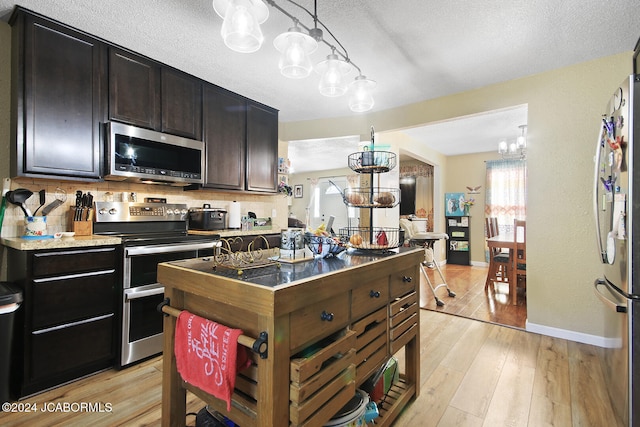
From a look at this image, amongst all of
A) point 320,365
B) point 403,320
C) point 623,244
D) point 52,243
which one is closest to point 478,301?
point 623,244

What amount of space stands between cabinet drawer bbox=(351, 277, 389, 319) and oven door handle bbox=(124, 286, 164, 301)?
1.72m

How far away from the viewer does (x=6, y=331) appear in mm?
1699

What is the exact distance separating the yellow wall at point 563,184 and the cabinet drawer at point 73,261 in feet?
11.8

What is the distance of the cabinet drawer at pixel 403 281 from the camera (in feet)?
5.09

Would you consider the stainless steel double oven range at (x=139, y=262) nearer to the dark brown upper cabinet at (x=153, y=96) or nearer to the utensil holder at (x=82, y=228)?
the utensil holder at (x=82, y=228)

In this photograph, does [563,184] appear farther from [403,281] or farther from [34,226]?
[34,226]

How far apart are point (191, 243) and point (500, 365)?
257 centimetres

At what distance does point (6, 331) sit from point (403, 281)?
2258 millimetres

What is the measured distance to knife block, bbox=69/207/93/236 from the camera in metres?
2.31

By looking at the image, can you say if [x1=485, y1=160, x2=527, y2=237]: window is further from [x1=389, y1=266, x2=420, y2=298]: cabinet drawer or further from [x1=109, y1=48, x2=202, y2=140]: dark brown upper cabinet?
[x1=109, y1=48, x2=202, y2=140]: dark brown upper cabinet

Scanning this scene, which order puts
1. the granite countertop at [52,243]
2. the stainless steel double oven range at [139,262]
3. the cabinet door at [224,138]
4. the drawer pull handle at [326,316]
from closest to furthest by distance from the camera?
1. the drawer pull handle at [326,316]
2. the granite countertop at [52,243]
3. the stainless steel double oven range at [139,262]
4. the cabinet door at [224,138]

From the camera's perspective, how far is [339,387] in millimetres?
1117

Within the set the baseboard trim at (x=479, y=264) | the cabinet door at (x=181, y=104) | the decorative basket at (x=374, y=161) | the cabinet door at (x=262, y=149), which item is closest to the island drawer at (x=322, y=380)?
the decorative basket at (x=374, y=161)

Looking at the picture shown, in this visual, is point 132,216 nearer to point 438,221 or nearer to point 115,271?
point 115,271
